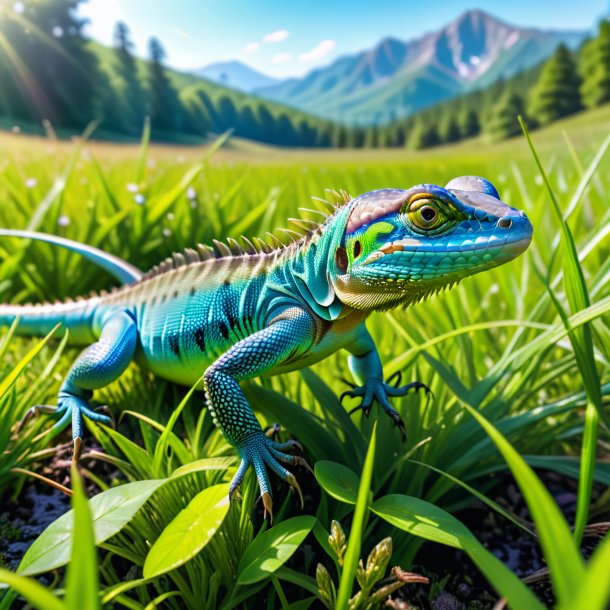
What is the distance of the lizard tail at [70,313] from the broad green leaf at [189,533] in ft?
3.99

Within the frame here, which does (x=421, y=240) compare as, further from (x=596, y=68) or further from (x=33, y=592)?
(x=596, y=68)

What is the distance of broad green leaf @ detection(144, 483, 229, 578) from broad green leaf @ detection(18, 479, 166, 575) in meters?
0.09

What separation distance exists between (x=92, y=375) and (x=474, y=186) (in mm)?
1336

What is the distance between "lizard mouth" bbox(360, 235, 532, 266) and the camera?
1269 millimetres

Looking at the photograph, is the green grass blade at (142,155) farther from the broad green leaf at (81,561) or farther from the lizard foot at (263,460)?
the broad green leaf at (81,561)

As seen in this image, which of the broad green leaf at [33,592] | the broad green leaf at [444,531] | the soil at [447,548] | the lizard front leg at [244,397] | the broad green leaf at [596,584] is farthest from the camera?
the soil at [447,548]

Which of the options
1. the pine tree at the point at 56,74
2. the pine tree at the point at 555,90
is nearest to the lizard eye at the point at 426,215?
the pine tree at the point at 555,90

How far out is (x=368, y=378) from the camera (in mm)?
1878

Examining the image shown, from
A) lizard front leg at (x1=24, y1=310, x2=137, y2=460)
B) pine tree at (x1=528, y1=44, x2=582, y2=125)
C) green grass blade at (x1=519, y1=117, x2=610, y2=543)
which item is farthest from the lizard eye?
pine tree at (x1=528, y1=44, x2=582, y2=125)

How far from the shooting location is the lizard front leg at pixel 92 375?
189 centimetres

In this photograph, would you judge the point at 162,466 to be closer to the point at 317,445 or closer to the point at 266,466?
the point at 266,466

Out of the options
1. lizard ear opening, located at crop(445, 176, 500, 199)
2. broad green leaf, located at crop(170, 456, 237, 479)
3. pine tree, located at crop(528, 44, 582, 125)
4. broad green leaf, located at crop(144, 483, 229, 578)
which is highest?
pine tree, located at crop(528, 44, 582, 125)

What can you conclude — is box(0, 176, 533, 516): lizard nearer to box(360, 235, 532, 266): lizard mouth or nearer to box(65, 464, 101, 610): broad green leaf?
box(360, 235, 532, 266): lizard mouth

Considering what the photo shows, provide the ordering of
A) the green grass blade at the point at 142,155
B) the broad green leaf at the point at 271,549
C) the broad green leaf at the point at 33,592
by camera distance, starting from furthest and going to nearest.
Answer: the green grass blade at the point at 142,155, the broad green leaf at the point at 271,549, the broad green leaf at the point at 33,592
